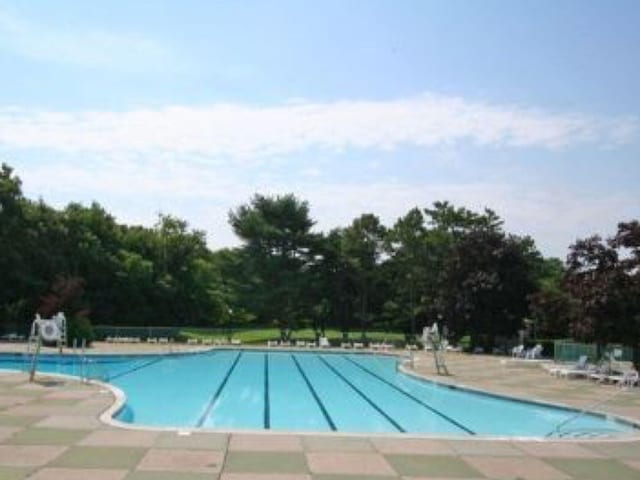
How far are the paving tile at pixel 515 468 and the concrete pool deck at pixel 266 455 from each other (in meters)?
0.01

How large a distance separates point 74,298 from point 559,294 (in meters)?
20.0

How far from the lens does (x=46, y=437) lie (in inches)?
398

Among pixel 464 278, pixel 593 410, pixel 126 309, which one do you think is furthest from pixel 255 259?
pixel 593 410

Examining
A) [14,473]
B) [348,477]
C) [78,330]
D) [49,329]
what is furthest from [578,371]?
[78,330]

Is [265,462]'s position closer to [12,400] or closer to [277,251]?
[12,400]

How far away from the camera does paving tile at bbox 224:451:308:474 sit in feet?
27.8

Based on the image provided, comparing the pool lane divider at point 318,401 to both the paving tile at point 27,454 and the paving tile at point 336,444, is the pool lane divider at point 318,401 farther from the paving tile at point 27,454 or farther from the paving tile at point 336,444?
the paving tile at point 27,454

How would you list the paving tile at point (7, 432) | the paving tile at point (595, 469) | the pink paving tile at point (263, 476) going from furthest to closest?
1. the paving tile at point (7, 432)
2. the paving tile at point (595, 469)
3. the pink paving tile at point (263, 476)

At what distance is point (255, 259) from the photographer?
47750 mm

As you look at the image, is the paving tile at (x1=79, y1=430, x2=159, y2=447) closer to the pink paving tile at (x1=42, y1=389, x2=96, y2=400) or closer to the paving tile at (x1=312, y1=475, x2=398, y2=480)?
the paving tile at (x1=312, y1=475, x2=398, y2=480)

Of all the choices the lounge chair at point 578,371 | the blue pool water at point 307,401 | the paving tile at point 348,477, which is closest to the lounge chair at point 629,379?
the lounge chair at point 578,371

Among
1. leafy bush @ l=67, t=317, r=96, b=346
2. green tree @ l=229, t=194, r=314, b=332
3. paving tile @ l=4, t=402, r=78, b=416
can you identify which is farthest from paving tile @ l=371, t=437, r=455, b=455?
green tree @ l=229, t=194, r=314, b=332

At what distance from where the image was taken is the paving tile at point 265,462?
27.8 ft

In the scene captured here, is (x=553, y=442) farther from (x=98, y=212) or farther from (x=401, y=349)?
(x=98, y=212)
